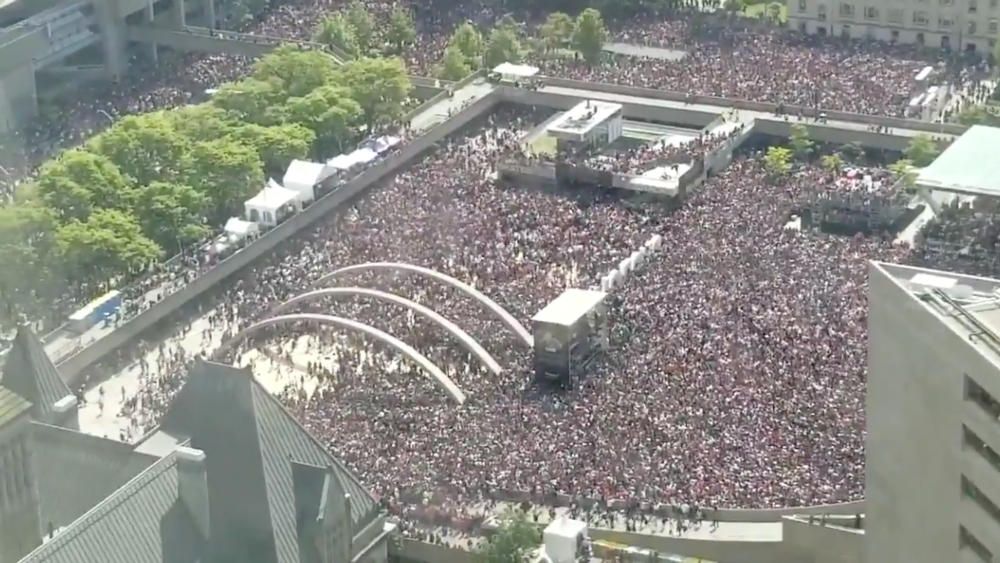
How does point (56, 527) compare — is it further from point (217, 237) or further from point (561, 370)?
point (217, 237)

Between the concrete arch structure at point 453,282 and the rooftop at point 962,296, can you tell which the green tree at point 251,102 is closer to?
the concrete arch structure at point 453,282

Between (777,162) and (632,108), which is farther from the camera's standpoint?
(632,108)

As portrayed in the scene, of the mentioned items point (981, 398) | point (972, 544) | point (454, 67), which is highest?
point (981, 398)

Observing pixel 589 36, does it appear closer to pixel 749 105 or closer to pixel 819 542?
pixel 749 105

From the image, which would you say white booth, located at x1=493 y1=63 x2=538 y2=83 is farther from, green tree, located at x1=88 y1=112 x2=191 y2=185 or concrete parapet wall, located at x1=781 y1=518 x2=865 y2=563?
concrete parapet wall, located at x1=781 y1=518 x2=865 y2=563

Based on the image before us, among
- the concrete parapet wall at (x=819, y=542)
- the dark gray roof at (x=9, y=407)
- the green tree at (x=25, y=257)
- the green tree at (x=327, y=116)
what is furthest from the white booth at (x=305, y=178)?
the dark gray roof at (x=9, y=407)

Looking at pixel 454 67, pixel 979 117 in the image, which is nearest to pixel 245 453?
pixel 979 117

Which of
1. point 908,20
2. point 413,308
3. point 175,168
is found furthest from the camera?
point 908,20
